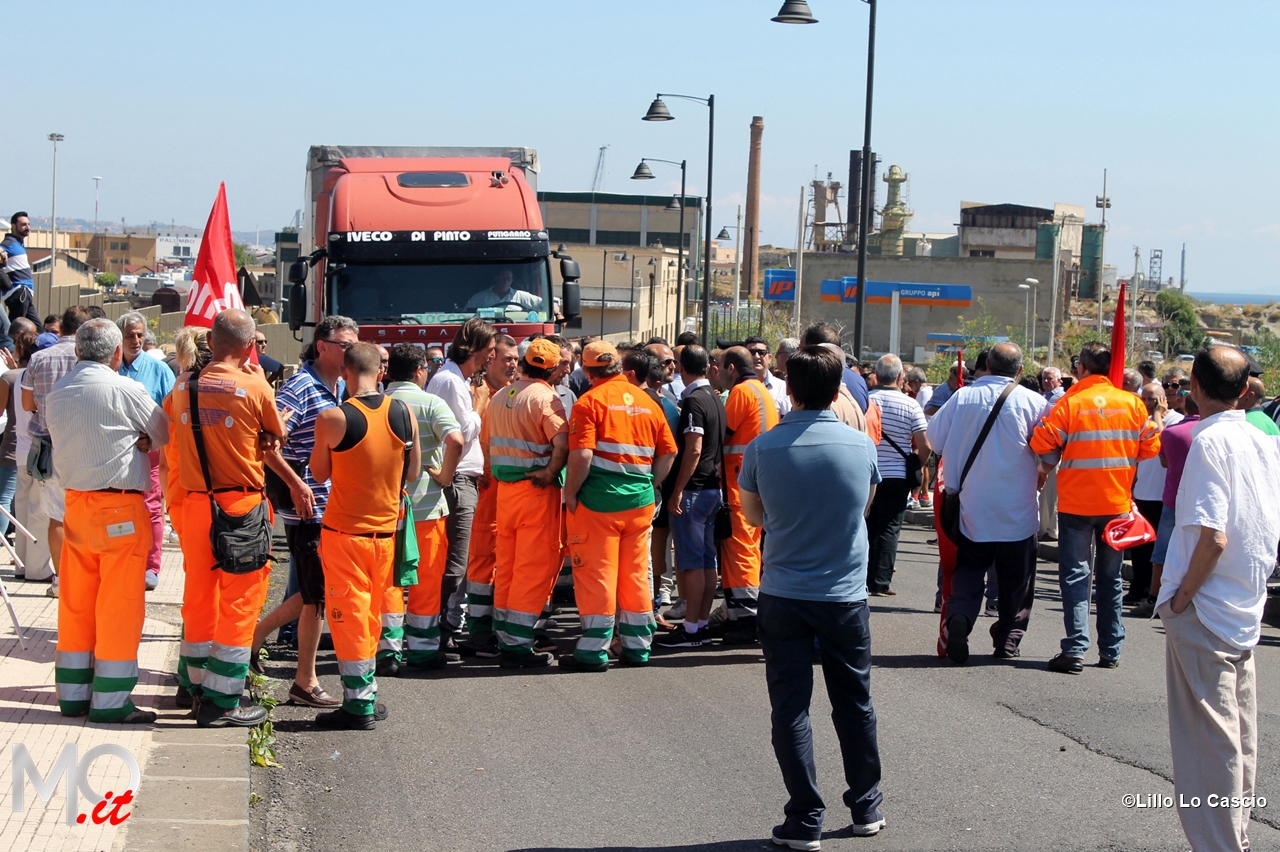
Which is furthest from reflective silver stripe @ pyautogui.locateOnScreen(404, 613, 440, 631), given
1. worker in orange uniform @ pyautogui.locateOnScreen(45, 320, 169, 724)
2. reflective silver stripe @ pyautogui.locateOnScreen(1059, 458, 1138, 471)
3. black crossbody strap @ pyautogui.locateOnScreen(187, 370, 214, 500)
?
reflective silver stripe @ pyautogui.locateOnScreen(1059, 458, 1138, 471)

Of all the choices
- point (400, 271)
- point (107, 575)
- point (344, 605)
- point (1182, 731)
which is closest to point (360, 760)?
point (344, 605)

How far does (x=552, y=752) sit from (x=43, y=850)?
2421 millimetres

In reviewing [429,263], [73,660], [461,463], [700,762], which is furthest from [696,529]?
[429,263]

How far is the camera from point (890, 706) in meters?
7.08

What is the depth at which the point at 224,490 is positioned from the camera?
605cm

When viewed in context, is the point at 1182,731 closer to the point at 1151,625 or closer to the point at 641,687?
the point at 641,687

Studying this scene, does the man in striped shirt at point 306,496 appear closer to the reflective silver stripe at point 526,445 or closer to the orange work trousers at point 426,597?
the orange work trousers at point 426,597

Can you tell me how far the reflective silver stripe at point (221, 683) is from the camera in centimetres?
612

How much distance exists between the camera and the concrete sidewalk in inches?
184

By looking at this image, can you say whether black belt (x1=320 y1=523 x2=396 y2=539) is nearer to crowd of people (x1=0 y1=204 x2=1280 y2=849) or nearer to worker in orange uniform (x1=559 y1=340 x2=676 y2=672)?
crowd of people (x1=0 y1=204 x2=1280 y2=849)

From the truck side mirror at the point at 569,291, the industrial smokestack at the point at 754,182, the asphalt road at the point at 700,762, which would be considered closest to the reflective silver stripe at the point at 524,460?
the asphalt road at the point at 700,762

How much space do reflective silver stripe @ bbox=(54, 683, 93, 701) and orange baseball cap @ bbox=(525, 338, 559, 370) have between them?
308 cm

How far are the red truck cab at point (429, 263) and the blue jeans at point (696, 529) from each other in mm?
6423
